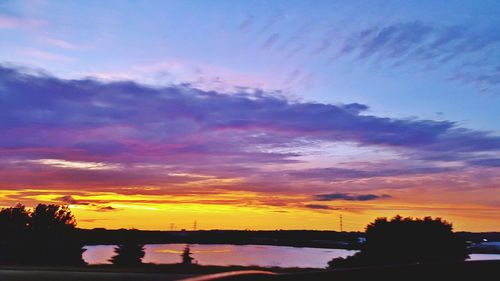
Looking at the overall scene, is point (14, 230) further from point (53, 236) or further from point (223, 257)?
point (223, 257)

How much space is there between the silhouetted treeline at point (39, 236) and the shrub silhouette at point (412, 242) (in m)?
17.9

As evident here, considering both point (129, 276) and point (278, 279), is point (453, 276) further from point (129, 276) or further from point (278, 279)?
point (129, 276)

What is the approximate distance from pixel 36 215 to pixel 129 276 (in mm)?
56938

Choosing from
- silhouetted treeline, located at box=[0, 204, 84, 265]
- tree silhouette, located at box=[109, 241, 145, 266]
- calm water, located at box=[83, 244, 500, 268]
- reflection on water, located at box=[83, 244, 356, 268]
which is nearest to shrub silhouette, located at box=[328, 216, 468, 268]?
calm water, located at box=[83, 244, 500, 268]

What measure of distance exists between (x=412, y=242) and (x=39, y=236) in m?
38.0

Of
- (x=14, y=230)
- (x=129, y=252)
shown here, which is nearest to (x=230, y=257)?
(x=14, y=230)

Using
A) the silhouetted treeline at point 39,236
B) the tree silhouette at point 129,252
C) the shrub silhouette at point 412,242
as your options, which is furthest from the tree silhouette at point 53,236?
the shrub silhouette at point 412,242

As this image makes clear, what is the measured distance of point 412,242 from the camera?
77.0 feet

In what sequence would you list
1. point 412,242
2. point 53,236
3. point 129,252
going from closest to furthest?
point 412,242
point 129,252
point 53,236

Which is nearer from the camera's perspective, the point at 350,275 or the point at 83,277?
the point at 350,275

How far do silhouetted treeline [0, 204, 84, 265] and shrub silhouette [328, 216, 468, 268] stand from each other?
1785 centimetres

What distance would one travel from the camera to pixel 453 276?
543cm

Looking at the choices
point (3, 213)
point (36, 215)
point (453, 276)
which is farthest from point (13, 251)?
point (453, 276)

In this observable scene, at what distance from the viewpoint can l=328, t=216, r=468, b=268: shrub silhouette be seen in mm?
23000
